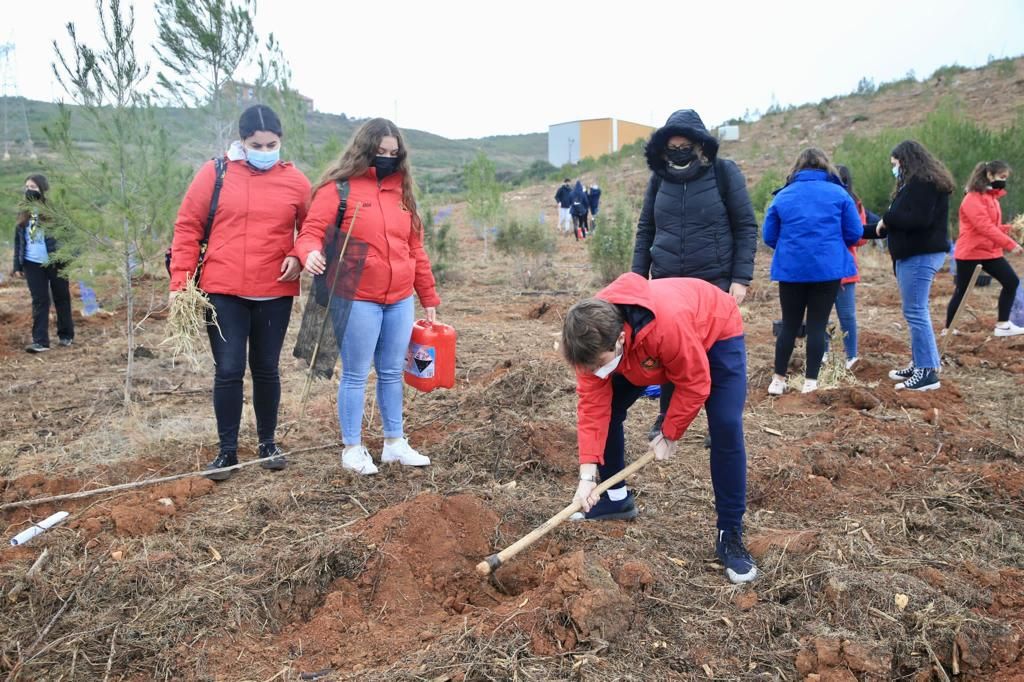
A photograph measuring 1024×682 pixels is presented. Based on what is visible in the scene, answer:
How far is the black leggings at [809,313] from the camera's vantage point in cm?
475

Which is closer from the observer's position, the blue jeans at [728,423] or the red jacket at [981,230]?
the blue jeans at [728,423]

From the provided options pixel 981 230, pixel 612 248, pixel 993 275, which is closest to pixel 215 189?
pixel 981 230

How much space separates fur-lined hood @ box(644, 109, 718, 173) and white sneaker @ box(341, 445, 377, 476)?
2193 mm

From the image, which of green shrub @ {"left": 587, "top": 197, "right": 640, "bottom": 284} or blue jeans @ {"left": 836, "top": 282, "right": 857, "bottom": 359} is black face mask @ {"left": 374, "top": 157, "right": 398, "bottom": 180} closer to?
blue jeans @ {"left": 836, "top": 282, "right": 857, "bottom": 359}

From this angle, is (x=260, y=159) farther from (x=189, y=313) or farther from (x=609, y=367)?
(x=609, y=367)

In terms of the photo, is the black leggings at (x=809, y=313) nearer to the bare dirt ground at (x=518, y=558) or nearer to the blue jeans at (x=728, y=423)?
the bare dirt ground at (x=518, y=558)

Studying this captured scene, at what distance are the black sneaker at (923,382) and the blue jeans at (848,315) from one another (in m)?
0.75

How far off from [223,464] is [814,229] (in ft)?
12.5

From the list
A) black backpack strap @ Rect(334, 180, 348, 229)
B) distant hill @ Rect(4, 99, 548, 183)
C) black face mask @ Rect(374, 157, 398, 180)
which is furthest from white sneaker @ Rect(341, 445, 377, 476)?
distant hill @ Rect(4, 99, 548, 183)

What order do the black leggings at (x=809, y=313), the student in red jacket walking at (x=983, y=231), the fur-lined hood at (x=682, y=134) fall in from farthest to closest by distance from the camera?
the student in red jacket walking at (x=983, y=231)
the black leggings at (x=809, y=313)
the fur-lined hood at (x=682, y=134)

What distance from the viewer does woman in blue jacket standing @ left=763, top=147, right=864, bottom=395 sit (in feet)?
15.2

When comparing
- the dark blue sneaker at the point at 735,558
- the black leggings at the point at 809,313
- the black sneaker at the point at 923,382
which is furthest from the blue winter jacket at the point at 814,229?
the dark blue sneaker at the point at 735,558

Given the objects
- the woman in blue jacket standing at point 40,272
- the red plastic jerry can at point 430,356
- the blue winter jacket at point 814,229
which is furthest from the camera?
the woman in blue jacket standing at point 40,272

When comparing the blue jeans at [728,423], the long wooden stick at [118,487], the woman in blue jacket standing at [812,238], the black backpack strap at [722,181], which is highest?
the black backpack strap at [722,181]
